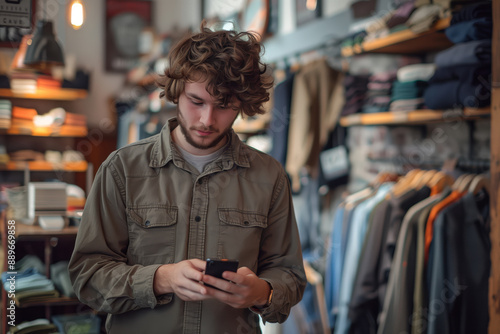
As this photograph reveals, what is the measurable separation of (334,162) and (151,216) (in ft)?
7.02

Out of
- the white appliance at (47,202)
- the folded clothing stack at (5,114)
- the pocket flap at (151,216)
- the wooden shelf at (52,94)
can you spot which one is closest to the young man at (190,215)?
the pocket flap at (151,216)

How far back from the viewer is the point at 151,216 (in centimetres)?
131

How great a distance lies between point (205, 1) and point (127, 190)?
485 cm

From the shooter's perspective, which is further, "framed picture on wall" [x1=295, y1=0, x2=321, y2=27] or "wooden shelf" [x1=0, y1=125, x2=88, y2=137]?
"wooden shelf" [x1=0, y1=125, x2=88, y2=137]

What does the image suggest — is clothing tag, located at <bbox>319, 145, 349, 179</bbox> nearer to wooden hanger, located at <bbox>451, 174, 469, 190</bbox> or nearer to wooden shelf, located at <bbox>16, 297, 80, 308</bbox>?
wooden hanger, located at <bbox>451, 174, 469, 190</bbox>

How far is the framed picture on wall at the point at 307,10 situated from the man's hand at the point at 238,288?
9.06ft

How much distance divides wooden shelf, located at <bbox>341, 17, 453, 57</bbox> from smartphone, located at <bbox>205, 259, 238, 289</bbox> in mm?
1548

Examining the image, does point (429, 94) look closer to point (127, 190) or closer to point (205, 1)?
point (127, 190)

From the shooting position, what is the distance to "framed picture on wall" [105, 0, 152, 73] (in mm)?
6090

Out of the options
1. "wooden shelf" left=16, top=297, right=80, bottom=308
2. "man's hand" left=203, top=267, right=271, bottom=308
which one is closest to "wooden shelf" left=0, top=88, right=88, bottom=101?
"wooden shelf" left=16, top=297, right=80, bottom=308

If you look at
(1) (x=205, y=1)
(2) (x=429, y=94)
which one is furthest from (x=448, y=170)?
(1) (x=205, y=1)

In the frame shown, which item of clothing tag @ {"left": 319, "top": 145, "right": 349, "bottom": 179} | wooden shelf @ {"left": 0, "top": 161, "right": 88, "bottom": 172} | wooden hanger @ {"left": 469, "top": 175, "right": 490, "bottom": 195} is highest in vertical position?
wooden hanger @ {"left": 469, "top": 175, "right": 490, "bottom": 195}

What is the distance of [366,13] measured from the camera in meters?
3.09

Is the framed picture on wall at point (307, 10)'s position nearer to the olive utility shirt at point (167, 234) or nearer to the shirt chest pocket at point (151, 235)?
the olive utility shirt at point (167, 234)
